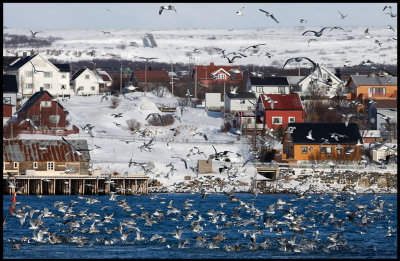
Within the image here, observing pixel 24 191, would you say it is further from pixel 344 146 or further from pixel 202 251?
pixel 202 251

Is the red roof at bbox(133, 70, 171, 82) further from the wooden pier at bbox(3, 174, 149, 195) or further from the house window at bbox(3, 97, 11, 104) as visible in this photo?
the wooden pier at bbox(3, 174, 149, 195)

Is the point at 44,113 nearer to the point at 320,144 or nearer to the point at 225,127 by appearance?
the point at 225,127

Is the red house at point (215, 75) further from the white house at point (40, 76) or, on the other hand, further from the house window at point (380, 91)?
the house window at point (380, 91)

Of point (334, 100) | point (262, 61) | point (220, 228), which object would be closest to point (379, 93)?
point (334, 100)

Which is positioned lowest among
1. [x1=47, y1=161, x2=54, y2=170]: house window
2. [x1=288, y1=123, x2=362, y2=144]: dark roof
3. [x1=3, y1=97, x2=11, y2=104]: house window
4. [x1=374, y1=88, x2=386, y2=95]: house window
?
[x1=47, y1=161, x2=54, y2=170]: house window


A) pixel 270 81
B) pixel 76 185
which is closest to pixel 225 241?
pixel 76 185

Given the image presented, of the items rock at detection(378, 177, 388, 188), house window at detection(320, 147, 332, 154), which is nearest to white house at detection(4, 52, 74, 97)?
house window at detection(320, 147, 332, 154)
